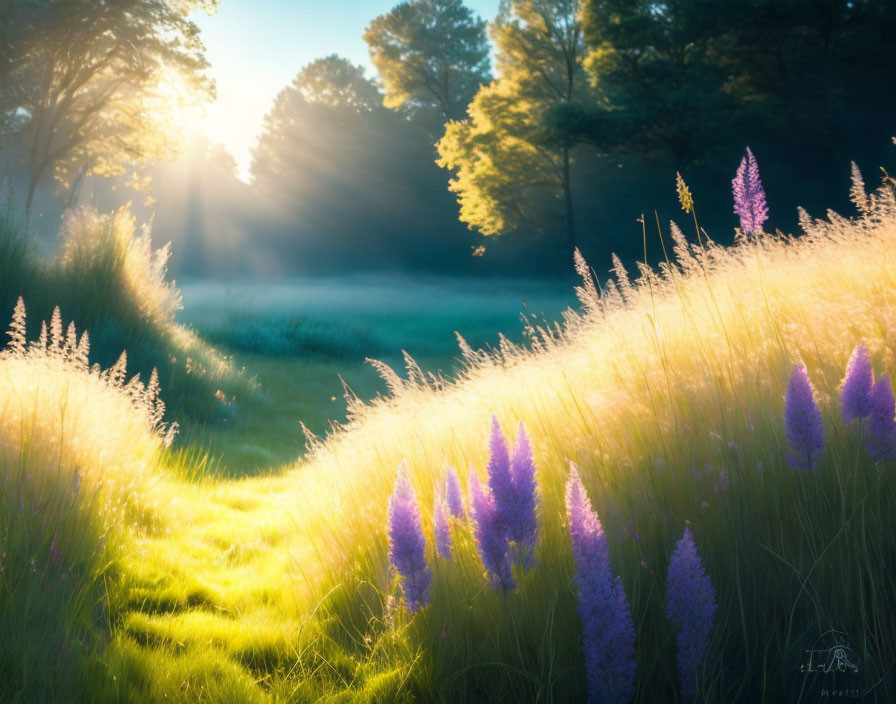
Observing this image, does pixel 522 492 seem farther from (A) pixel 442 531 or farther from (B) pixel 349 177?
(B) pixel 349 177

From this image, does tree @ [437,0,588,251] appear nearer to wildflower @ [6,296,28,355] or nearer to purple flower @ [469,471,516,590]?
wildflower @ [6,296,28,355]

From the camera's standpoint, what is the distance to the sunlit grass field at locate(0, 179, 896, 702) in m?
1.88

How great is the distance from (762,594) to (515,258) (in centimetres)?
2914

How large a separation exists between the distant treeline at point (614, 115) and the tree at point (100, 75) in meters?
2.83

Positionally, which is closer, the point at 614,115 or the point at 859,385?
the point at 859,385

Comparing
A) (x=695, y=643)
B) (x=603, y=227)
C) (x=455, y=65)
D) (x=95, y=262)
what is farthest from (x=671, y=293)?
(x=455, y=65)

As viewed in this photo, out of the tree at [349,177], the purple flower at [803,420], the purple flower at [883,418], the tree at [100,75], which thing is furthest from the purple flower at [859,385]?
the tree at [349,177]

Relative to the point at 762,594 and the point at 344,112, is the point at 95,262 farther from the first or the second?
the point at 344,112

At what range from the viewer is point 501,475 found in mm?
1674

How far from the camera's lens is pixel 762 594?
193cm

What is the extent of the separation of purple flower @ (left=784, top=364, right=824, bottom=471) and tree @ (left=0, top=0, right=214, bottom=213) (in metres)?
15.3

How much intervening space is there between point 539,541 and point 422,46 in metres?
31.1

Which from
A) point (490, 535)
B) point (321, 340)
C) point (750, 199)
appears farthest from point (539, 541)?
point (321, 340)
